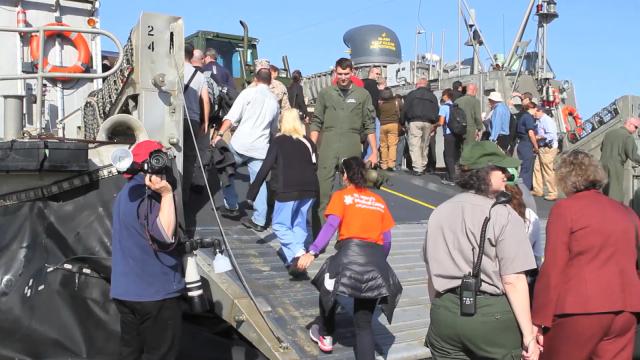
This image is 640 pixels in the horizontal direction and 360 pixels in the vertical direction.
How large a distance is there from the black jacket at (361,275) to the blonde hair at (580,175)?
4.68 feet

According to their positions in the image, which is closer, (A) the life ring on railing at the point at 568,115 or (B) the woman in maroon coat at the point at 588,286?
(B) the woman in maroon coat at the point at 588,286

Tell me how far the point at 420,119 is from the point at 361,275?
26.8 feet

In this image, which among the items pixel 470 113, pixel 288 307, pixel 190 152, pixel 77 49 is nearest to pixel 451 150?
pixel 470 113

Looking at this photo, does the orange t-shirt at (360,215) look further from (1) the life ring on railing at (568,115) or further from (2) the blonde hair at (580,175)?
(1) the life ring on railing at (568,115)

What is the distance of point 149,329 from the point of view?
3783 mm

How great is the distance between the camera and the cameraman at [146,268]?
12.3 ft

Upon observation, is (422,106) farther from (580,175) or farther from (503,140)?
(580,175)

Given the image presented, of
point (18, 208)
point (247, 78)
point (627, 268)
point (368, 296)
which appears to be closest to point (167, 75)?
point (18, 208)

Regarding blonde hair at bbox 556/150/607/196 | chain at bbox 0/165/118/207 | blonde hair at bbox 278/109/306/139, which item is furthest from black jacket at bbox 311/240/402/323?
chain at bbox 0/165/118/207

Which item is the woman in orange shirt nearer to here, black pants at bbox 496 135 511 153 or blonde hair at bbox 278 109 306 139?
blonde hair at bbox 278 109 306 139

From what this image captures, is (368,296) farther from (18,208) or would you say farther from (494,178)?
(18,208)

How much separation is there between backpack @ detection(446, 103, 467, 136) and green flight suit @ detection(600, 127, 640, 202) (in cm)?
244

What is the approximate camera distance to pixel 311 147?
20.7 feet

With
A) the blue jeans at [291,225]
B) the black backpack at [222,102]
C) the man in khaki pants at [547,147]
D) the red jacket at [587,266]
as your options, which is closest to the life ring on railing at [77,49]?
the black backpack at [222,102]
